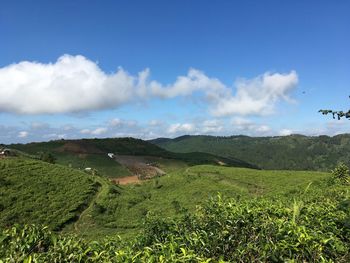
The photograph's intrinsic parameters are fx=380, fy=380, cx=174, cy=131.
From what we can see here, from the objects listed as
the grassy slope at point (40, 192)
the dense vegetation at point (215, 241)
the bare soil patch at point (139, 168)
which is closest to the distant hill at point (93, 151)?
the bare soil patch at point (139, 168)

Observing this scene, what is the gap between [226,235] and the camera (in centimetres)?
738

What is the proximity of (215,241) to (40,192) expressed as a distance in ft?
159

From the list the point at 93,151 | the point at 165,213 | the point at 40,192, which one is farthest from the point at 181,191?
the point at 93,151

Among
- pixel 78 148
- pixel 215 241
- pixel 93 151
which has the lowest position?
pixel 215 241

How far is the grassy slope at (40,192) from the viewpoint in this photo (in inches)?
1763

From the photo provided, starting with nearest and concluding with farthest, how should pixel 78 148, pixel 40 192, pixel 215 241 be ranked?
1. pixel 215 241
2. pixel 40 192
3. pixel 78 148

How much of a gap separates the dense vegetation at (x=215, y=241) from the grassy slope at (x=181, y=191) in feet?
113

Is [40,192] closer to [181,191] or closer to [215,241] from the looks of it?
[181,191]

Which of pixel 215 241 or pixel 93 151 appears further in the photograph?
pixel 93 151

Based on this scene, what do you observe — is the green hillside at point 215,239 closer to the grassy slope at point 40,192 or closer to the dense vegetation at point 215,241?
the dense vegetation at point 215,241

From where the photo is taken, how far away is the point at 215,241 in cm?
701

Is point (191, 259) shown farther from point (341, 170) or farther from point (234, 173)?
point (234, 173)

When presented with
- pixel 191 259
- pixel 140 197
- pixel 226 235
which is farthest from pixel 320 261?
pixel 140 197

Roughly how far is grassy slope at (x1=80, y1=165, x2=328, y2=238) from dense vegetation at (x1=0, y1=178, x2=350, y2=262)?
A: 113 feet
